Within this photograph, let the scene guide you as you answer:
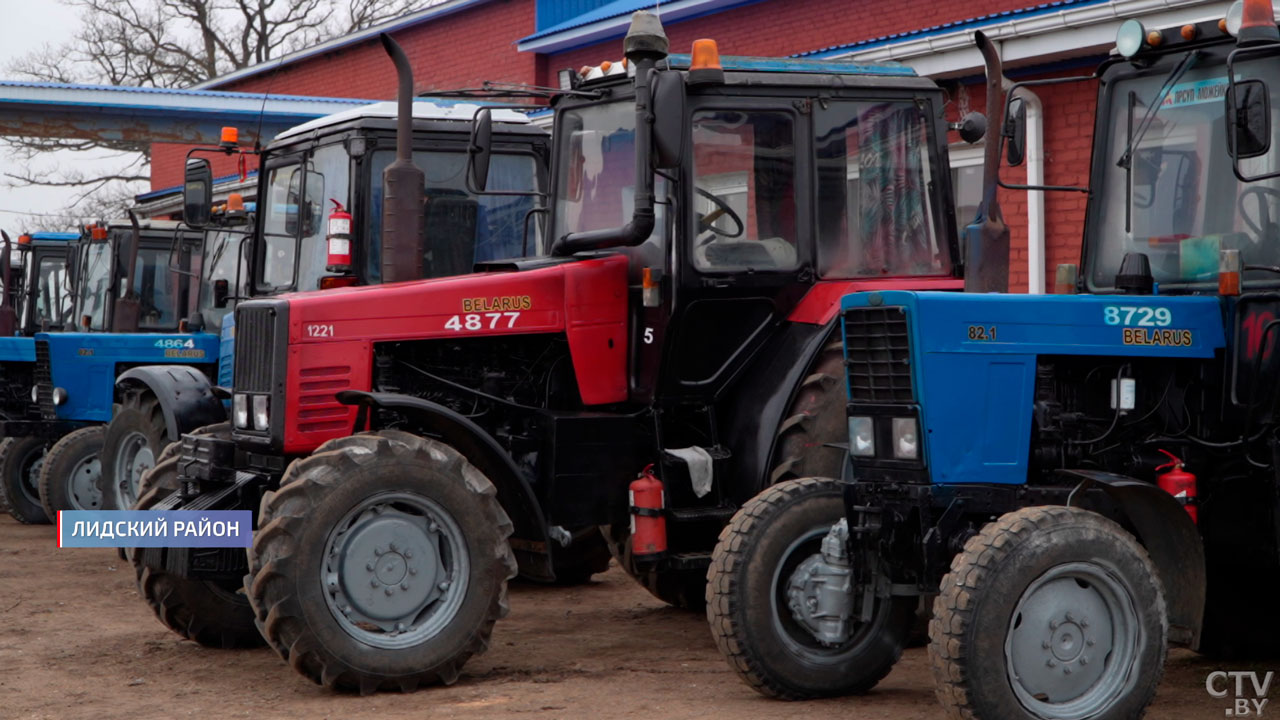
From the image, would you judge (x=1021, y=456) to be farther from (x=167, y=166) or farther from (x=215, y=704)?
(x=167, y=166)

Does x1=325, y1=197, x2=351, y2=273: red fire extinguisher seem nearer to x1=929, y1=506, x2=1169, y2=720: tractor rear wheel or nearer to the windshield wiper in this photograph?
the windshield wiper

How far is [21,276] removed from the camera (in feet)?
57.2

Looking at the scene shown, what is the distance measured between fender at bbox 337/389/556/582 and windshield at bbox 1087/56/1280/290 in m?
2.57

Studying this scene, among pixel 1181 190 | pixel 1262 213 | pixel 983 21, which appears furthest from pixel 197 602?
pixel 983 21

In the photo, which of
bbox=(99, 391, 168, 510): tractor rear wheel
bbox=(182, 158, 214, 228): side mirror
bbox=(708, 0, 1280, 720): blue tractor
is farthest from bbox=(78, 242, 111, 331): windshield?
bbox=(708, 0, 1280, 720): blue tractor

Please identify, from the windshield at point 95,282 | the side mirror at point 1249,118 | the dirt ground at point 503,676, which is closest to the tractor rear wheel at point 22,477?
the windshield at point 95,282

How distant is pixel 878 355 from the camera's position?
601 centimetres

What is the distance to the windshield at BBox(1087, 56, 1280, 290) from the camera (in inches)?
243

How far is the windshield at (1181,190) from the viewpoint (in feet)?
20.2

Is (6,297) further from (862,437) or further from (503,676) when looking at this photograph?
(862,437)

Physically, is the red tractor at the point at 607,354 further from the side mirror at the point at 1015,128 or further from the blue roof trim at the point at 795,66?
the side mirror at the point at 1015,128

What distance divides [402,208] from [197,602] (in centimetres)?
216

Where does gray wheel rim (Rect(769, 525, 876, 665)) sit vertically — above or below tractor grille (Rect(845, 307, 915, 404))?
below

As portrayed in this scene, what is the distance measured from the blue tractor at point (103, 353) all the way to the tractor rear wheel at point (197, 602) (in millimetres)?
4465
